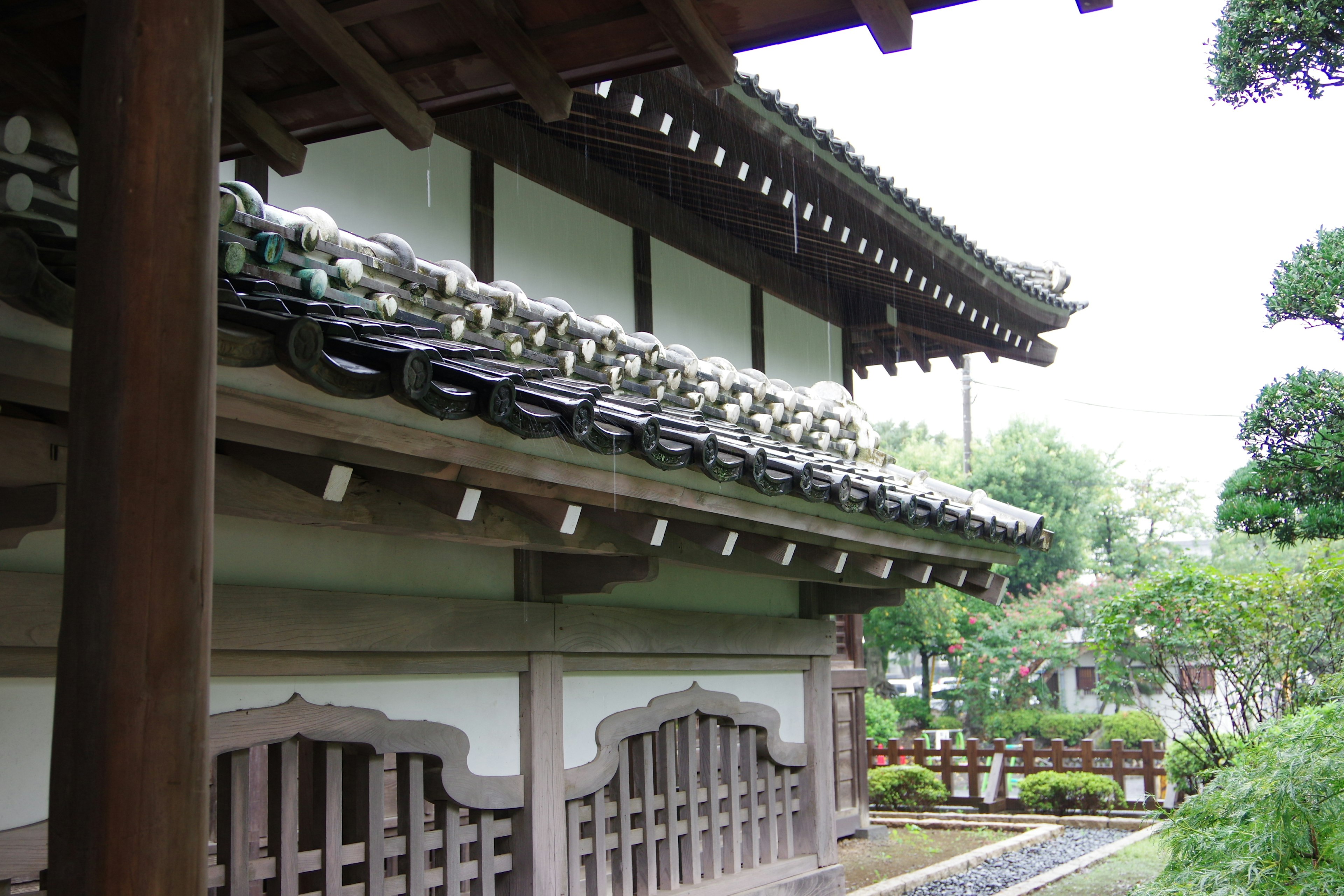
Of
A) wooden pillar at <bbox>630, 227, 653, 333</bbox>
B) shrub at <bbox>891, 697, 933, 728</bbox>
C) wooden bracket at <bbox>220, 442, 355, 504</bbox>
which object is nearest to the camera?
wooden bracket at <bbox>220, 442, 355, 504</bbox>

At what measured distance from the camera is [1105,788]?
50.4ft

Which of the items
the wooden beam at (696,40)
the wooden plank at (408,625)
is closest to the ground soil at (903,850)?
the wooden plank at (408,625)

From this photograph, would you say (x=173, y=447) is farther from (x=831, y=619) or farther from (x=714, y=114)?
(x=831, y=619)

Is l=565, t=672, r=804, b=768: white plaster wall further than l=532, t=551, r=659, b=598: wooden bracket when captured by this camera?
Yes

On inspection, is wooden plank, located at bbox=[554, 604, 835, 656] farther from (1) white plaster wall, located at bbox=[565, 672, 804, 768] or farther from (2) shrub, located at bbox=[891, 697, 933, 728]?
(2) shrub, located at bbox=[891, 697, 933, 728]

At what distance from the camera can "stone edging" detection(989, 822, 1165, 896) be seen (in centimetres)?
987

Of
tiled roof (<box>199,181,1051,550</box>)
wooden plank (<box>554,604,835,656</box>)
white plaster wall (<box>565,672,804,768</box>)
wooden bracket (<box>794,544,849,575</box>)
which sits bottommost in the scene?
white plaster wall (<box>565,672,804,768</box>)

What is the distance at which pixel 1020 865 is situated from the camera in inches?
460

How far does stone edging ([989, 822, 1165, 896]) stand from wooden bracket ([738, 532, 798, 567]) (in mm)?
5043

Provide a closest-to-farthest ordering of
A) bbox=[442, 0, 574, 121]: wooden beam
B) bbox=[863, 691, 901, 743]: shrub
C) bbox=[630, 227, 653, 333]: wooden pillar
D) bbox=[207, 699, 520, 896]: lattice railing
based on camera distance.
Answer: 1. bbox=[442, 0, 574, 121]: wooden beam
2. bbox=[207, 699, 520, 896]: lattice railing
3. bbox=[630, 227, 653, 333]: wooden pillar
4. bbox=[863, 691, 901, 743]: shrub

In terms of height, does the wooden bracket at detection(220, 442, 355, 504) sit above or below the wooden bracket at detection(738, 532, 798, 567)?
above

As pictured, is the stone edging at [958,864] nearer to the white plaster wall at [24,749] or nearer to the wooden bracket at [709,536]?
the wooden bracket at [709,536]

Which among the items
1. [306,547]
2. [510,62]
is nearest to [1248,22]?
[510,62]

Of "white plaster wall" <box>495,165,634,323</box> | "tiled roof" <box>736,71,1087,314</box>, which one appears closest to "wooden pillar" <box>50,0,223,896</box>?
"white plaster wall" <box>495,165,634,323</box>
